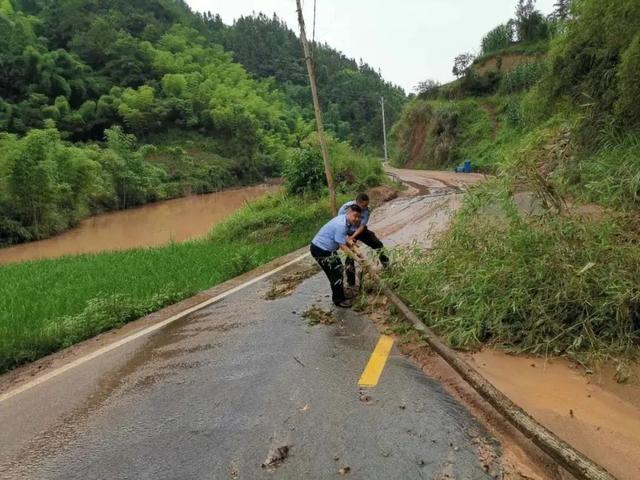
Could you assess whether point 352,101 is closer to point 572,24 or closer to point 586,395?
point 572,24

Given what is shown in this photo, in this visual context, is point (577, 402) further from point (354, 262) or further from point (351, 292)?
point (354, 262)

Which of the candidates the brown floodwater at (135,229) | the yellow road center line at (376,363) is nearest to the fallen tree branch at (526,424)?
the yellow road center line at (376,363)

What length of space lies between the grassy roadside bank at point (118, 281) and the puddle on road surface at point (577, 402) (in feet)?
18.0

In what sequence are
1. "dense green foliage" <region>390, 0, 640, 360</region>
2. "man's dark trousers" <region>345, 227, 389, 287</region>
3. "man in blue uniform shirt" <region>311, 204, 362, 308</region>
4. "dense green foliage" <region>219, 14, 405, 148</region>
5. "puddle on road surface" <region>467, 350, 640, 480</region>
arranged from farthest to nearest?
"dense green foliage" <region>219, 14, 405, 148</region>
"man's dark trousers" <region>345, 227, 389, 287</region>
"man in blue uniform shirt" <region>311, 204, 362, 308</region>
"dense green foliage" <region>390, 0, 640, 360</region>
"puddle on road surface" <region>467, 350, 640, 480</region>

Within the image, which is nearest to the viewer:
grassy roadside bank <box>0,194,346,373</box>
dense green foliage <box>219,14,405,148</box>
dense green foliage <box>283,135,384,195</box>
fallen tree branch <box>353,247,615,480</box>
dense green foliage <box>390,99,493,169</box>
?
fallen tree branch <box>353,247,615,480</box>

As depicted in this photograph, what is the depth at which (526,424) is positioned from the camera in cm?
304

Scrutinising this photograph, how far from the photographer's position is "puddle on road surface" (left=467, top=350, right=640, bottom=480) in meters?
2.97

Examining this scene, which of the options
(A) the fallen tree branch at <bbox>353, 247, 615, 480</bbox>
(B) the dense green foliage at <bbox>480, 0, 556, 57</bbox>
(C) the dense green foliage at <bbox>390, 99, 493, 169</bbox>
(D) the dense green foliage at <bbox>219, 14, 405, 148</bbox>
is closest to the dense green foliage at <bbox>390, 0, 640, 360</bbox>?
(A) the fallen tree branch at <bbox>353, 247, 615, 480</bbox>

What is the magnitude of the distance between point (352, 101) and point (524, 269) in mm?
93621

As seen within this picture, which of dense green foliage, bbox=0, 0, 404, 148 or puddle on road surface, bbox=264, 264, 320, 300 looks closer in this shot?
puddle on road surface, bbox=264, 264, 320, 300

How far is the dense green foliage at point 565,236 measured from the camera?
4348mm

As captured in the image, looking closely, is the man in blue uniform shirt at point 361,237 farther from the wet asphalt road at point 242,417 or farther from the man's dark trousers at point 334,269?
the wet asphalt road at point 242,417

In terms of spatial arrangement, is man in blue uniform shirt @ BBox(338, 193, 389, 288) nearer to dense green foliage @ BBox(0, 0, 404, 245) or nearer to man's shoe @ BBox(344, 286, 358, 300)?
man's shoe @ BBox(344, 286, 358, 300)

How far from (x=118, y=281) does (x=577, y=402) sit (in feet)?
29.2
